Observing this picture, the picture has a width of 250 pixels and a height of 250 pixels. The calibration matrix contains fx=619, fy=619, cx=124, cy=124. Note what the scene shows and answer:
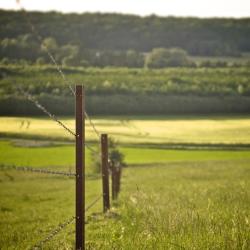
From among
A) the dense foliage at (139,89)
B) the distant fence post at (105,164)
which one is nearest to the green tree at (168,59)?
the dense foliage at (139,89)

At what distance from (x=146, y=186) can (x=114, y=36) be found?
156070mm

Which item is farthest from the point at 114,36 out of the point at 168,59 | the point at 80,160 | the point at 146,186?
the point at 80,160

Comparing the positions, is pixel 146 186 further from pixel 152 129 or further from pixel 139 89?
pixel 139 89

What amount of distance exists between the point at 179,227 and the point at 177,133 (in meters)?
53.5

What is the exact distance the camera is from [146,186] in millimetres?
23703

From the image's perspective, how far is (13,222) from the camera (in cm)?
1496

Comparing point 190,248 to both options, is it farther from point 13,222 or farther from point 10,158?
point 10,158

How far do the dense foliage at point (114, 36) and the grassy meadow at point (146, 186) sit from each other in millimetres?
57351

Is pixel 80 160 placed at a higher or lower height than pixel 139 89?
lower

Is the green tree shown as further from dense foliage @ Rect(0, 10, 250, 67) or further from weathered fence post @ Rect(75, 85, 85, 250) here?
weathered fence post @ Rect(75, 85, 85, 250)

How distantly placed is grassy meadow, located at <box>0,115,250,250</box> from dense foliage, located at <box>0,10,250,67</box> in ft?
188

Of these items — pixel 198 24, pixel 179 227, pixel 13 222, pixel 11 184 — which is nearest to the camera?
pixel 179 227

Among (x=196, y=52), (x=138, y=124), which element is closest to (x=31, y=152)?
(x=138, y=124)

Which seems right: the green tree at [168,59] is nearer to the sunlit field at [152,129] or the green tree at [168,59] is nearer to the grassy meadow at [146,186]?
the sunlit field at [152,129]
